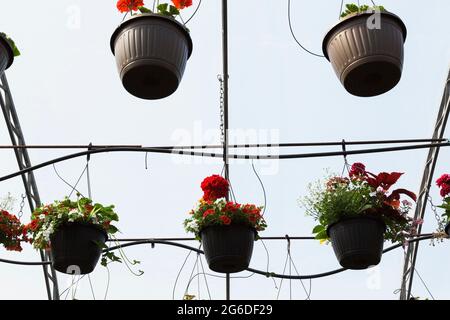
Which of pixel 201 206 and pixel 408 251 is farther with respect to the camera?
pixel 408 251

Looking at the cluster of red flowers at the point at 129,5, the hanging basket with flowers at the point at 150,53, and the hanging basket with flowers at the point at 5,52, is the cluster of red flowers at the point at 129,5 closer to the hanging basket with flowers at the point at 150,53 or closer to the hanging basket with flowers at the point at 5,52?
the hanging basket with flowers at the point at 150,53

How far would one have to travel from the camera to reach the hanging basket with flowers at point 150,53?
11.4 feet

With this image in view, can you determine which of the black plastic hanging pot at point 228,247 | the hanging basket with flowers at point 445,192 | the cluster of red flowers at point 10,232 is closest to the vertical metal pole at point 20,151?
the cluster of red flowers at point 10,232

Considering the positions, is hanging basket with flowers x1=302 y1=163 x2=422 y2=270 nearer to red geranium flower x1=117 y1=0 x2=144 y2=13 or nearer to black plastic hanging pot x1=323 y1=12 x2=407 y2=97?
black plastic hanging pot x1=323 y1=12 x2=407 y2=97

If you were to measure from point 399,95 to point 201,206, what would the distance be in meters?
2.07

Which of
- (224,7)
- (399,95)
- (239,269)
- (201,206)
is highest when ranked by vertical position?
(399,95)

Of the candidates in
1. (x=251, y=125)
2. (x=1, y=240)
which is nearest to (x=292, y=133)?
(x=251, y=125)

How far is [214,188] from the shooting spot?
4.24 meters

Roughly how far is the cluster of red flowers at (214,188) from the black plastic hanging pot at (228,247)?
0.26 m

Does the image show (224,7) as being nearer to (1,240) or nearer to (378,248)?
(378,248)

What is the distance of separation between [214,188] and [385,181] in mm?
1006

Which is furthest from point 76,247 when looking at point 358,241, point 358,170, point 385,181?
point 385,181

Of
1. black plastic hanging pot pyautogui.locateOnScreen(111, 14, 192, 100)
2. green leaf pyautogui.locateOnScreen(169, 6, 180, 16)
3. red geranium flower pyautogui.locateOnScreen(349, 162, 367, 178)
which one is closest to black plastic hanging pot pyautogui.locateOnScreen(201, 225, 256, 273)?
red geranium flower pyautogui.locateOnScreen(349, 162, 367, 178)

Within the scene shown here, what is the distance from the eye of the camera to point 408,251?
6457 millimetres
